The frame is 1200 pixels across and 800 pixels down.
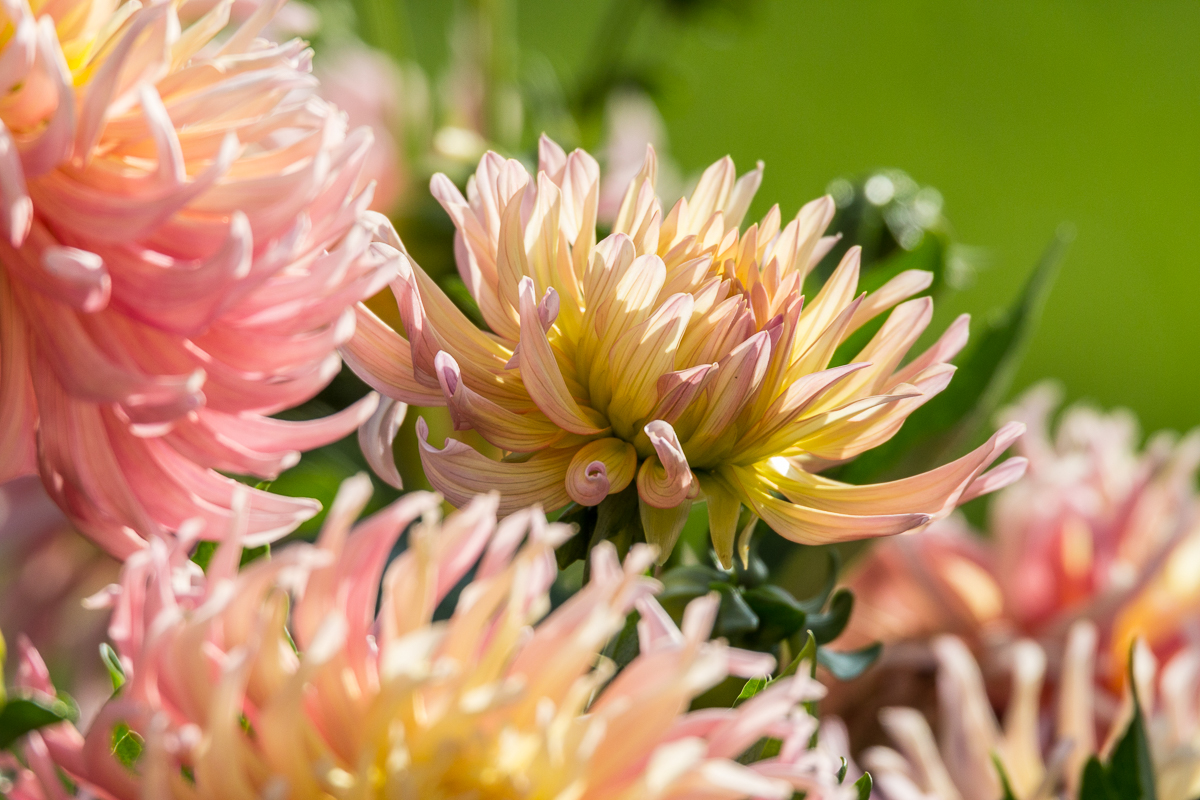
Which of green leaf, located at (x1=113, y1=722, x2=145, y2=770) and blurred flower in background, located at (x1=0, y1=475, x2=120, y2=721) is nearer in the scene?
green leaf, located at (x1=113, y1=722, x2=145, y2=770)

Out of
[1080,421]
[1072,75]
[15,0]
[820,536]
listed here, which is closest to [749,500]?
[820,536]

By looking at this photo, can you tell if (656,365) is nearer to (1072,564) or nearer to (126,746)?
(126,746)

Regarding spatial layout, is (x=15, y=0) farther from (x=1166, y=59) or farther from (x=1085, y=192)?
(x=1166, y=59)

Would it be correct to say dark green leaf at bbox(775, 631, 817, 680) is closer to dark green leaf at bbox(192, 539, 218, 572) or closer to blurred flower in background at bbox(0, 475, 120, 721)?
dark green leaf at bbox(192, 539, 218, 572)

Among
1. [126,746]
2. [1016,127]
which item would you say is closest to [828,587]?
[126,746]

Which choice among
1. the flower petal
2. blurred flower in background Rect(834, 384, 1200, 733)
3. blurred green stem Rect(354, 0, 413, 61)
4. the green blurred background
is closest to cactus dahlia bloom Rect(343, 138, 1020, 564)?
the flower petal

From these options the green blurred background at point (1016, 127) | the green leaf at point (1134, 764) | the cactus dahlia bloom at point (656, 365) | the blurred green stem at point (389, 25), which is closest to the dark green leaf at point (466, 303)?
the cactus dahlia bloom at point (656, 365)

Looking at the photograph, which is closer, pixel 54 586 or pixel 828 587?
pixel 828 587
